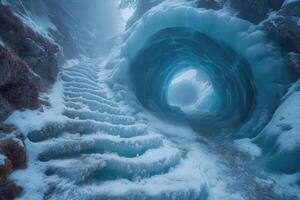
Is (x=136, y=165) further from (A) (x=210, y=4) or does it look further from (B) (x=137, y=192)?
(A) (x=210, y=4)

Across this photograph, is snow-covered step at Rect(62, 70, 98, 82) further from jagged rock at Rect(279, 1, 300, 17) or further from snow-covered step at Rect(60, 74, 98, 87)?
jagged rock at Rect(279, 1, 300, 17)

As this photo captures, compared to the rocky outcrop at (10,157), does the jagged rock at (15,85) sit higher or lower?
higher

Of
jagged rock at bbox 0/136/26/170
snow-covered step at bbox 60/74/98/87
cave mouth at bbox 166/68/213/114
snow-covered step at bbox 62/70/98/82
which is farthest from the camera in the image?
cave mouth at bbox 166/68/213/114

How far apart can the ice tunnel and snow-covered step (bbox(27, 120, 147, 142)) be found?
4126 mm

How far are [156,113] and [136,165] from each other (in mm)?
5954

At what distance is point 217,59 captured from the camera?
10.4 m

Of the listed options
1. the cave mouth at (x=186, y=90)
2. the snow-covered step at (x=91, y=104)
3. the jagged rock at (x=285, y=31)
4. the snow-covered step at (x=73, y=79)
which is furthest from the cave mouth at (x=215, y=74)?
the cave mouth at (x=186, y=90)

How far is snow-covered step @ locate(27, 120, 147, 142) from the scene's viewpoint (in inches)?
173

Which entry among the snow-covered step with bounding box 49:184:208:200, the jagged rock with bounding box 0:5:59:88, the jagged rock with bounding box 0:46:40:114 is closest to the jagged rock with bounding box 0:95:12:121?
the jagged rock with bounding box 0:46:40:114

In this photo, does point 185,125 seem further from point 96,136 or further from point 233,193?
point 96,136

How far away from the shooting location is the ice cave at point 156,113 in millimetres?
3996

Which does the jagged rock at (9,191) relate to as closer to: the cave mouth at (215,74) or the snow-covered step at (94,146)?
the snow-covered step at (94,146)

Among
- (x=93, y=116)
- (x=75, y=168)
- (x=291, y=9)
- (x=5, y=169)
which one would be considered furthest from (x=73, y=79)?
(x=291, y=9)

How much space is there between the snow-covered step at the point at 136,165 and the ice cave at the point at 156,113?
24 millimetres
